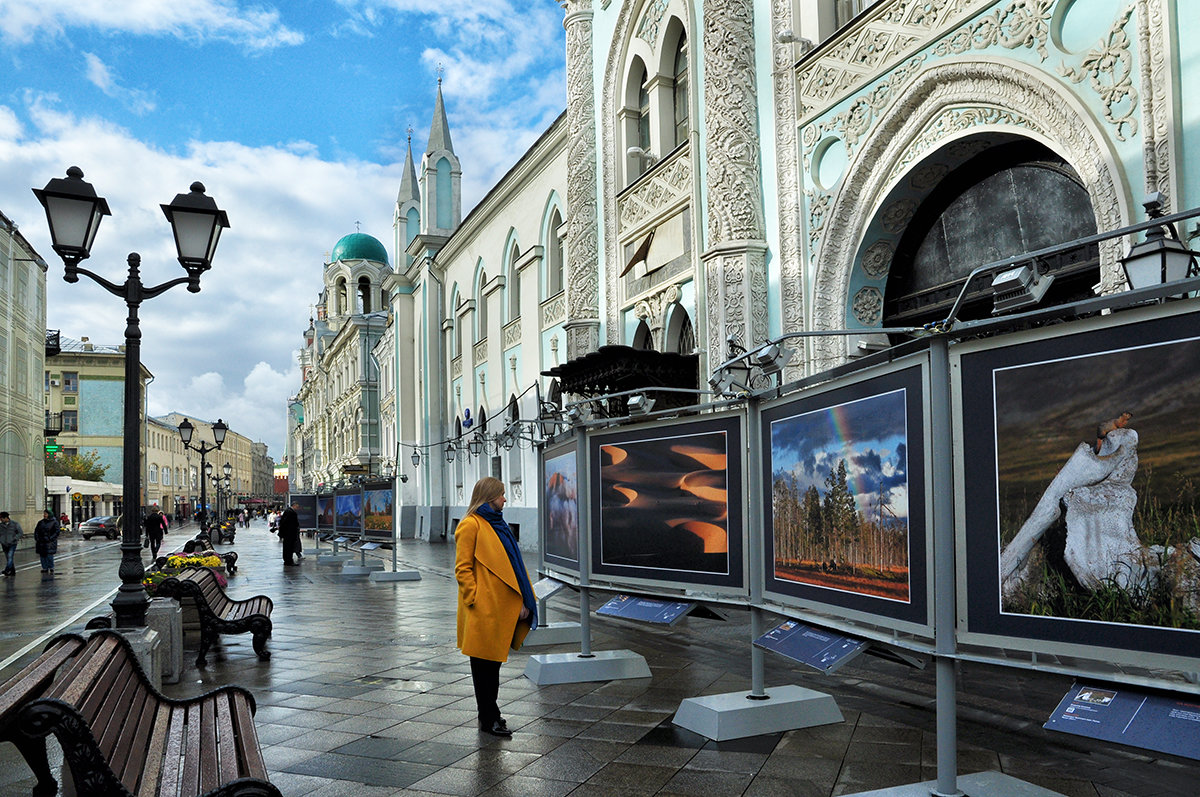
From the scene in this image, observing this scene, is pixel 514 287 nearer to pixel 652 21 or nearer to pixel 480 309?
pixel 480 309

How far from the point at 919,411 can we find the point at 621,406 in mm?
13167

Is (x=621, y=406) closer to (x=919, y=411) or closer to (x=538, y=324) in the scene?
(x=538, y=324)

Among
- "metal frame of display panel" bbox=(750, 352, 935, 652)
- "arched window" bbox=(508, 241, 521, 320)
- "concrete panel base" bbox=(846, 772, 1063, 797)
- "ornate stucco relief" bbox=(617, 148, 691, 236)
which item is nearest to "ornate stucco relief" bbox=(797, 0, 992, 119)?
"ornate stucco relief" bbox=(617, 148, 691, 236)

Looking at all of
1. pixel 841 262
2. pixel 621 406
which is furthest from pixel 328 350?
pixel 841 262

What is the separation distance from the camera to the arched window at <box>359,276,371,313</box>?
73375 millimetres

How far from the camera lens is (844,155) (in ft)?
40.3

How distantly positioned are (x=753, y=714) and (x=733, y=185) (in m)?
9.51

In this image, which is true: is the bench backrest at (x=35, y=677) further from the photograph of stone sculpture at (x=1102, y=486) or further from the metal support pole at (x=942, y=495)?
the photograph of stone sculpture at (x=1102, y=486)

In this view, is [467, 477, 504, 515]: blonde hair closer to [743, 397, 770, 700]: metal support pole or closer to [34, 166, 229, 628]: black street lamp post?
[743, 397, 770, 700]: metal support pole

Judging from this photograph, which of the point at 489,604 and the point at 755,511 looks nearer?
the point at 755,511

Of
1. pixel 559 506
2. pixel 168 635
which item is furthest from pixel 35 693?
pixel 168 635

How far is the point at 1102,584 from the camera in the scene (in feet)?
11.8

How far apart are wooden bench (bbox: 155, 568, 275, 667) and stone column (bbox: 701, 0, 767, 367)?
7332mm

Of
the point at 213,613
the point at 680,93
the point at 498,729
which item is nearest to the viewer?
the point at 498,729
